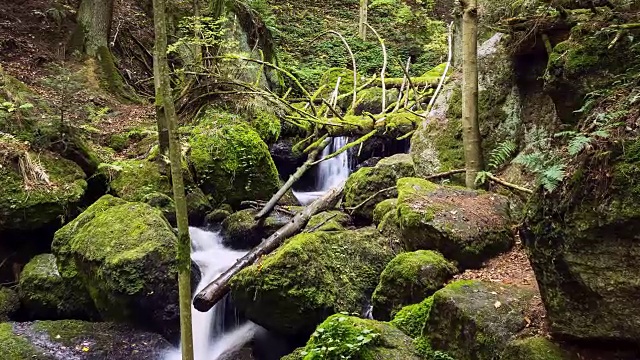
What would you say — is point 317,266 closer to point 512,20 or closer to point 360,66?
point 512,20

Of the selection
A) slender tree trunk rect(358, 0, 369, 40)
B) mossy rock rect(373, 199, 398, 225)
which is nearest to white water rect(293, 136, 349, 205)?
mossy rock rect(373, 199, 398, 225)

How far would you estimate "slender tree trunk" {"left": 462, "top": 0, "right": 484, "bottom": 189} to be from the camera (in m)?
6.07

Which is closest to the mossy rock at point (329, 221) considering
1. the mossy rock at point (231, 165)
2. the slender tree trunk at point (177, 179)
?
the mossy rock at point (231, 165)

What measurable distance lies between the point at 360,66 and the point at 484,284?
1778 centimetres

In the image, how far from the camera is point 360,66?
2128cm

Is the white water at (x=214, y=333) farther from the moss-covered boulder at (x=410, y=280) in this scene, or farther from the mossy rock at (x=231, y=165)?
the mossy rock at (x=231, y=165)

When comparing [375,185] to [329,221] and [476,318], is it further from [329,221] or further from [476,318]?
[476,318]

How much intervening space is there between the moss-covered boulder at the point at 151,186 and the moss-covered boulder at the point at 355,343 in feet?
17.4

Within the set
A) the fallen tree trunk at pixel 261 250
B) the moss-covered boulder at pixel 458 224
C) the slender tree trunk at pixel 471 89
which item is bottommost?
the fallen tree trunk at pixel 261 250

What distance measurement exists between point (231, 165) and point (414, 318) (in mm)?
5957

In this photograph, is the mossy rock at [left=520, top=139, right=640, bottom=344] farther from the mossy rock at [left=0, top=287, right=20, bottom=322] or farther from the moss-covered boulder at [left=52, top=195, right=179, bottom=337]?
the mossy rock at [left=0, top=287, right=20, bottom=322]

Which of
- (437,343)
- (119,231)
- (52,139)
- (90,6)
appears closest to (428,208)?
(437,343)

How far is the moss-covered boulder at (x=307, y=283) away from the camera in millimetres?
5809

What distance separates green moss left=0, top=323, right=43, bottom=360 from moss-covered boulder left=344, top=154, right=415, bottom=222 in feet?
15.3
